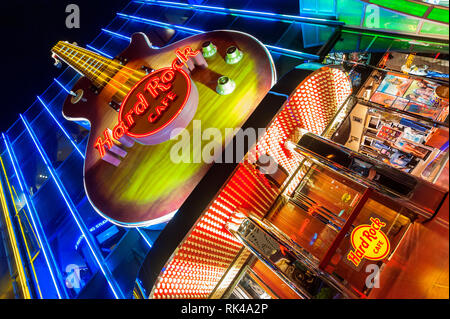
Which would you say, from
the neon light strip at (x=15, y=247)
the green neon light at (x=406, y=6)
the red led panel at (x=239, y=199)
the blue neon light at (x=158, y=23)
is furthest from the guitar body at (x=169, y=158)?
the blue neon light at (x=158, y=23)

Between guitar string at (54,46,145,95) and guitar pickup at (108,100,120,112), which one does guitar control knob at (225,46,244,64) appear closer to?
guitar string at (54,46,145,95)

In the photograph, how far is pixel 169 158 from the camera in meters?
3.65

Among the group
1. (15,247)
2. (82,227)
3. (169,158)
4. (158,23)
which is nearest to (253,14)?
(158,23)

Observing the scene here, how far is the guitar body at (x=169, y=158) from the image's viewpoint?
133 inches

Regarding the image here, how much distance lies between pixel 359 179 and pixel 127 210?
3.17 metres

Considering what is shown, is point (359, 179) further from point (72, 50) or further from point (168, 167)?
point (72, 50)

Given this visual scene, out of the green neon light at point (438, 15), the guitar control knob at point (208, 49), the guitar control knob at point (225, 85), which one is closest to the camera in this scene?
the green neon light at point (438, 15)

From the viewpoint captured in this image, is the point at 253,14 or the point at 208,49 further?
the point at 253,14

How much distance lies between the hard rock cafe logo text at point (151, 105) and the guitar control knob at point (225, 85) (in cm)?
51

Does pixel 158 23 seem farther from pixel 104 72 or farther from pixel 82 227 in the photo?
pixel 82 227

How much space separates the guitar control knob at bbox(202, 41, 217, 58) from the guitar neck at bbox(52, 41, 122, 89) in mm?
2368

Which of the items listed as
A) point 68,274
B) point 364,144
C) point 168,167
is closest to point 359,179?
point 168,167

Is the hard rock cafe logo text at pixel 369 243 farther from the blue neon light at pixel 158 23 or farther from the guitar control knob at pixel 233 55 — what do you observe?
the blue neon light at pixel 158 23

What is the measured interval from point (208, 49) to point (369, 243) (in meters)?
4.03
